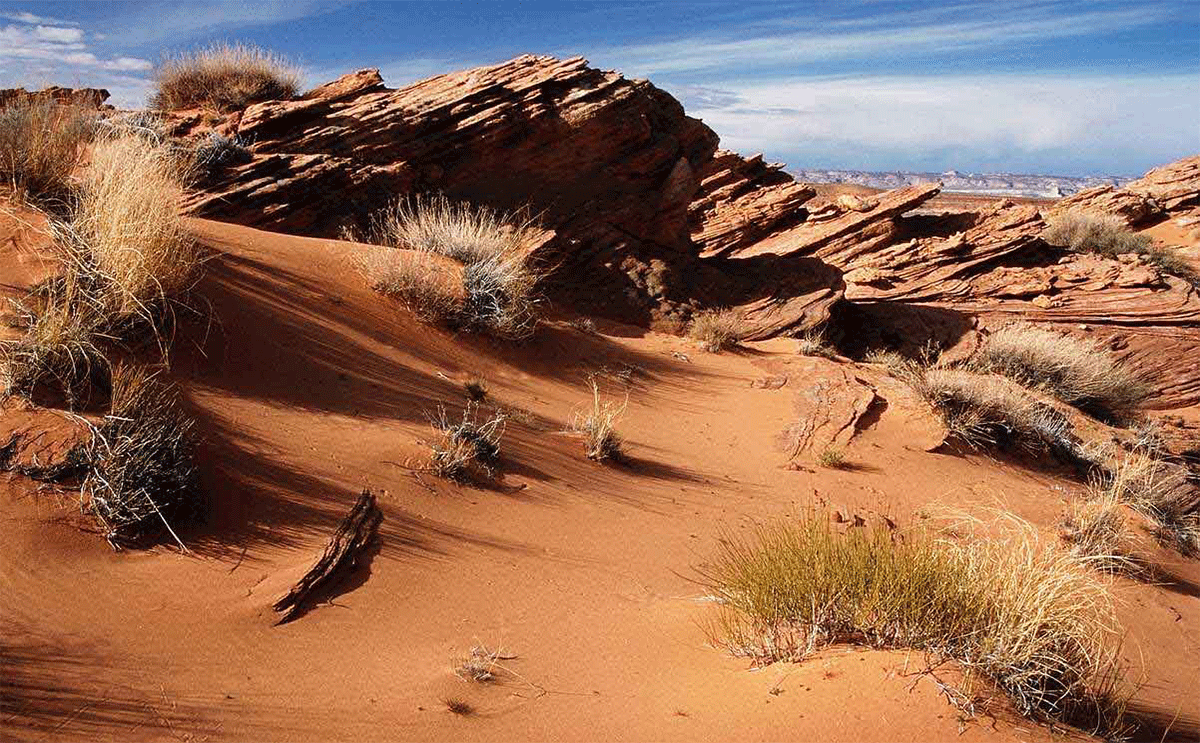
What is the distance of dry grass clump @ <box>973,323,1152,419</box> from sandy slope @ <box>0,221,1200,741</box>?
448 cm

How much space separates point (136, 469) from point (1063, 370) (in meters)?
13.7

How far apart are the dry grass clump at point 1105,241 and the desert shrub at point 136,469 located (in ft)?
74.3

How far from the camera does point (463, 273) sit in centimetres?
1134

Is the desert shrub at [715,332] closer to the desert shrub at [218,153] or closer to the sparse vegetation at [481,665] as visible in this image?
the desert shrub at [218,153]

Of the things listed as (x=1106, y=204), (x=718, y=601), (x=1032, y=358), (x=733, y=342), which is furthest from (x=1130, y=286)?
(x=718, y=601)

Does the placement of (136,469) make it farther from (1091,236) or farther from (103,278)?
(1091,236)

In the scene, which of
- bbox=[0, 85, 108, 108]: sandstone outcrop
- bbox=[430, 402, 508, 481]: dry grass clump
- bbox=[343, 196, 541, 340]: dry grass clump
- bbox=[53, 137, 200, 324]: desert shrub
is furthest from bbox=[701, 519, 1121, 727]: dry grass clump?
bbox=[0, 85, 108, 108]: sandstone outcrop

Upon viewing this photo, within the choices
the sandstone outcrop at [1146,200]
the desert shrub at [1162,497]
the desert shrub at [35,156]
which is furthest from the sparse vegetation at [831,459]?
the sandstone outcrop at [1146,200]

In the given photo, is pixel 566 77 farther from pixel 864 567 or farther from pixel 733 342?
pixel 864 567

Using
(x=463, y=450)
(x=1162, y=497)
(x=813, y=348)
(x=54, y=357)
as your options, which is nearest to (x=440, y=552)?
(x=463, y=450)

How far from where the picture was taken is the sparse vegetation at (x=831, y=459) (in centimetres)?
926

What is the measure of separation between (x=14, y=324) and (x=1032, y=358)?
13.7 meters

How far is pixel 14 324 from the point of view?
5754 mm

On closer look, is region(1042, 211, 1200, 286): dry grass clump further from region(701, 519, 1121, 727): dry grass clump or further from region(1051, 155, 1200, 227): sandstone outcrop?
region(701, 519, 1121, 727): dry grass clump
